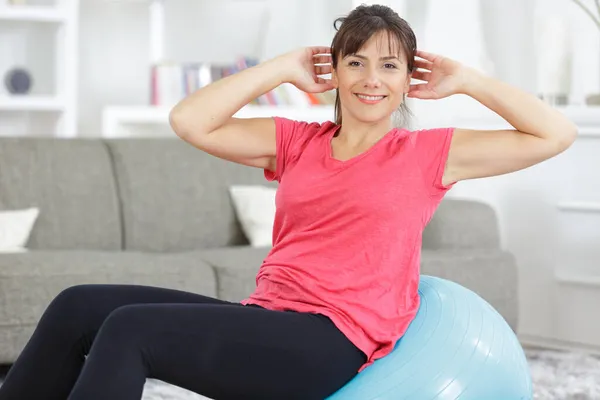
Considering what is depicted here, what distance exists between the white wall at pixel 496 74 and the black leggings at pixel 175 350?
2.38 m

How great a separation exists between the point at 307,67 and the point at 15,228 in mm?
1898

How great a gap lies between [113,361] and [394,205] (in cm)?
59

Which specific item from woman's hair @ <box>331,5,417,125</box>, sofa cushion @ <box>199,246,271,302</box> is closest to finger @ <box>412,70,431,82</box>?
woman's hair @ <box>331,5,417,125</box>

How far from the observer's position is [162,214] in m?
4.04

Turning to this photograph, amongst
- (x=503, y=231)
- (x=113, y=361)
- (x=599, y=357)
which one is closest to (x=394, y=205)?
(x=113, y=361)

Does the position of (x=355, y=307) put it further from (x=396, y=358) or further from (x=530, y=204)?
(x=530, y=204)

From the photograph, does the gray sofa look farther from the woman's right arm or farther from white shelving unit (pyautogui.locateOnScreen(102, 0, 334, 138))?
the woman's right arm

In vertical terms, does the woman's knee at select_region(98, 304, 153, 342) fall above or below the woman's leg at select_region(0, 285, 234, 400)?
above

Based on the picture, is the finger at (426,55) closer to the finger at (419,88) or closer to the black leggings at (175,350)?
the finger at (419,88)

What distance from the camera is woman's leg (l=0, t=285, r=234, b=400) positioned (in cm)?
185

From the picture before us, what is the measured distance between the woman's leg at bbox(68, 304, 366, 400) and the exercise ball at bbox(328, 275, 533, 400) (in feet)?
0.32

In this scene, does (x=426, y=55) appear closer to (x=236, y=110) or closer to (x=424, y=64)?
(x=424, y=64)

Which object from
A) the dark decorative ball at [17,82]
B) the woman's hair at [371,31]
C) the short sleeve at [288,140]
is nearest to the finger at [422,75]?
the woman's hair at [371,31]

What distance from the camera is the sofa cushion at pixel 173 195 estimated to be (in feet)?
13.2
